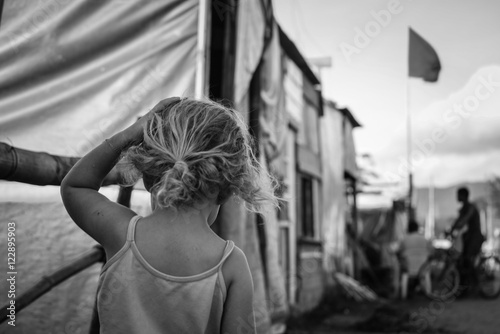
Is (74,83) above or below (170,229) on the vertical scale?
above

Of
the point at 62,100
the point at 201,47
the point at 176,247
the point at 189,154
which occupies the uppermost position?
the point at 201,47

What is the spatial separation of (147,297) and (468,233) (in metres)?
10.5

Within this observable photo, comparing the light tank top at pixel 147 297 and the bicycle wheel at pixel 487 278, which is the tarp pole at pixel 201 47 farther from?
the bicycle wheel at pixel 487 278

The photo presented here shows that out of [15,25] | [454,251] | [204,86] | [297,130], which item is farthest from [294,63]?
[15,25]

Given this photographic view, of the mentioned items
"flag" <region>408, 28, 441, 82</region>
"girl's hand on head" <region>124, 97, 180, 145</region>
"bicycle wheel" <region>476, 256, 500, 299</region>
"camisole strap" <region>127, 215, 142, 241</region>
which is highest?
"flag" <region>408, 28, 441, 82</region>

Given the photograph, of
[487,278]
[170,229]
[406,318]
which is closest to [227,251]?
[170,229]

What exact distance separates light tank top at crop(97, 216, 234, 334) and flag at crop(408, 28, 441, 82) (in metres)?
9.71

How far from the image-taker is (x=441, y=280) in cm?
1041

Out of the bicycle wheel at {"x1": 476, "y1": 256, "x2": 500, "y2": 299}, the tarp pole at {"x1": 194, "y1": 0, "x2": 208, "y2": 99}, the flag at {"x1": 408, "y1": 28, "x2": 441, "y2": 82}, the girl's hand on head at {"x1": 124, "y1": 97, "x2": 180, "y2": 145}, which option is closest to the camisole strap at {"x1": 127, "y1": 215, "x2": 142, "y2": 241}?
the girl's hand on head at {"x1": 124, "y1": 97, "x2": 180, "y2": 145}

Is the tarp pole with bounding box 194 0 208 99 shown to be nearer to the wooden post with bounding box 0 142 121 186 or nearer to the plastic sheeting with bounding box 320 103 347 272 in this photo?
the wooden post with bounding box 0 142 121 186

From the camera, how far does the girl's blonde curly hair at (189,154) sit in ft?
4.13

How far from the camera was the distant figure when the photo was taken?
1042cm

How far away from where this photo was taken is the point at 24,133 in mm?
2250

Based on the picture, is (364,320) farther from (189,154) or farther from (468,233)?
(189,154)
